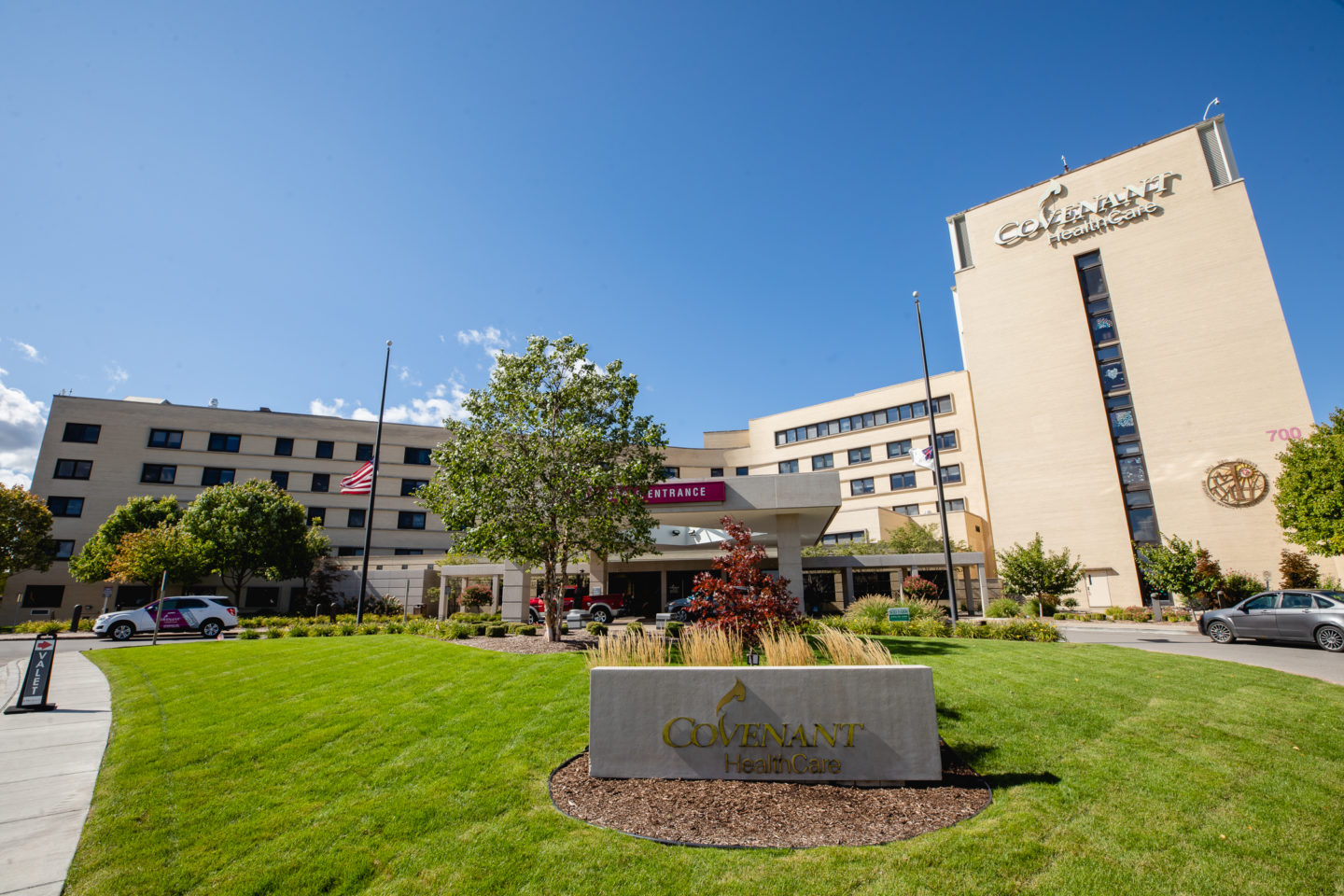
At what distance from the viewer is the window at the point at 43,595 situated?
130 ft

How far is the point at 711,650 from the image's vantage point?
7.59 m

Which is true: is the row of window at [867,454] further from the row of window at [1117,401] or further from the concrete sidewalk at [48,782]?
the concrete sidewalk at [48,782]

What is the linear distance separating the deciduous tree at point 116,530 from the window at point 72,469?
4.69 metres

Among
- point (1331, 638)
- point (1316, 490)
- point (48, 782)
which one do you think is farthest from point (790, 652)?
point (1316, 490)

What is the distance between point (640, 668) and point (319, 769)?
3.62m

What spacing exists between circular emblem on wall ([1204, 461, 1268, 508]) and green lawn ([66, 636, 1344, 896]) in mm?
33355

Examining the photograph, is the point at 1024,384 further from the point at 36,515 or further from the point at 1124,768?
the point at 36,515

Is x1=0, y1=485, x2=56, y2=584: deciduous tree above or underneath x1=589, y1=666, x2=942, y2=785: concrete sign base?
above

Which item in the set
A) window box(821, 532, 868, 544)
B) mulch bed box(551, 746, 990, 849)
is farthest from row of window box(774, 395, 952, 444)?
mulch bed box(551, 746, 990, 849)

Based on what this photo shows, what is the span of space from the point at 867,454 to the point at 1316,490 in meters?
27.1

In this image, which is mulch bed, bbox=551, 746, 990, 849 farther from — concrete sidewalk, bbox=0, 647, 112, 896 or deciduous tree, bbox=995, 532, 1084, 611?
deciduous tree, bbox=995, 532, 1084, 611

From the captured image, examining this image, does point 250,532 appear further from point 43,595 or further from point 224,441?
point 43,595

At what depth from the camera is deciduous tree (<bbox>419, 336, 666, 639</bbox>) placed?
15.4 meters

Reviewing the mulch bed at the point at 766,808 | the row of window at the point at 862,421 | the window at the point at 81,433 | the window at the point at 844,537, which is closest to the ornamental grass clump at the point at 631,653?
the mulch bed at the point at 766,808
